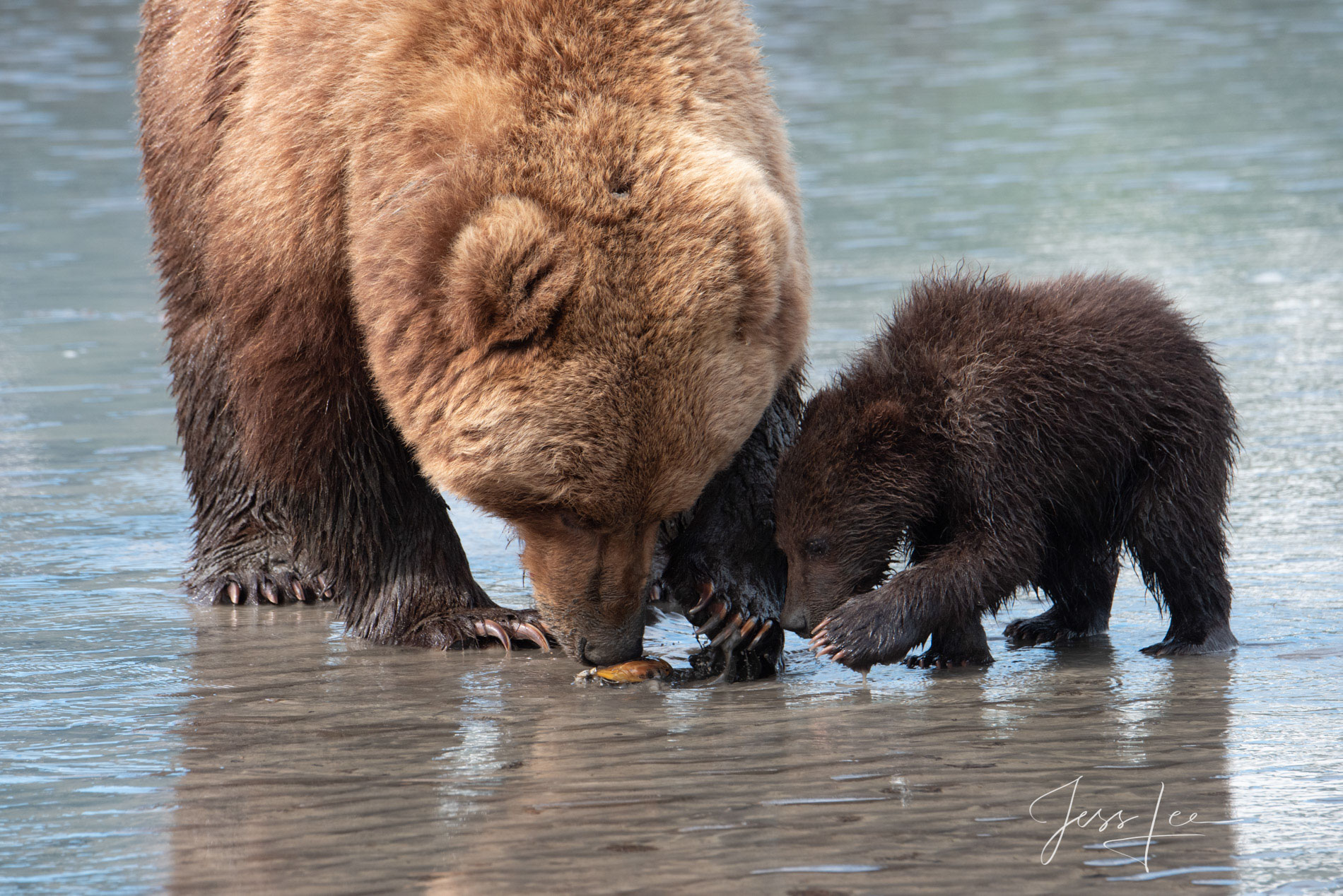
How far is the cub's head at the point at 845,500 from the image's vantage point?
488 cm

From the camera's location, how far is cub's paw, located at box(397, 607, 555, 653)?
17.2 ft

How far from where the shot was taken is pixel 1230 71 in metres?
18.6

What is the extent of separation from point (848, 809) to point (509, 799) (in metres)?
0.73

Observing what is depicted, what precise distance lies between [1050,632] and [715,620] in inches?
39.8

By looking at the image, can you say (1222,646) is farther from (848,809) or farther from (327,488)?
(327,488)

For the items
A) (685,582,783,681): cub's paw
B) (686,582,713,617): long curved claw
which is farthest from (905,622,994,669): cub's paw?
(686,582,713,617): long curved claw

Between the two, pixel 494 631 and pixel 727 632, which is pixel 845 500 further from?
pixel 494 631

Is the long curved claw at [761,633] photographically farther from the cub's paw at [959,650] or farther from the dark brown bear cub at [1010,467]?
the cub's paw at [959,650]

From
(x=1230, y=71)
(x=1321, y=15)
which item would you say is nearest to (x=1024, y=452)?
(x=1230, y=71)

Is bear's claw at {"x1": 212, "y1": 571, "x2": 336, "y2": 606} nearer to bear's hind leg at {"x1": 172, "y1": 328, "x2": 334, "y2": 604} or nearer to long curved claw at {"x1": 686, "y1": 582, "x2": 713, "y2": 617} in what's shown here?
bear's hind leg at {"x1": 172, "y1": 328, "x2": 334, "y2": 604}

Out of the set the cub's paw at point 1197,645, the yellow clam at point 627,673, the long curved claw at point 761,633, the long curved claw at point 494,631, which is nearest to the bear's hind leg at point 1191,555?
the cub's paw at point 1197,645

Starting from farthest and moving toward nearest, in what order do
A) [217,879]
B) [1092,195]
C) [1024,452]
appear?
[1092,195] → [1024,452] → [217,879]

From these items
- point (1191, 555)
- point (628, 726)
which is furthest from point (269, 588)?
point (1191, 555)

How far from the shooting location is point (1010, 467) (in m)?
4.78
